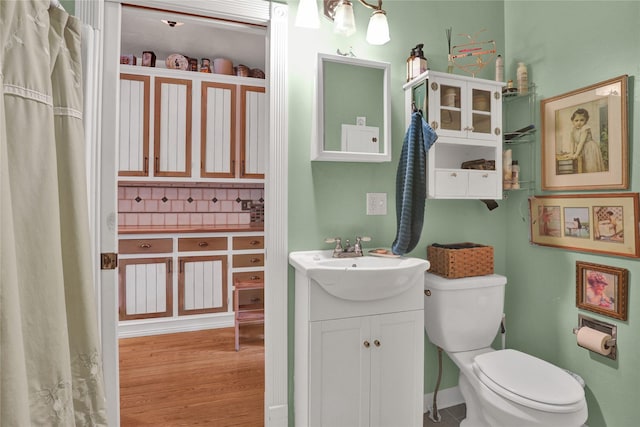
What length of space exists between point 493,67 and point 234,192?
2.65 metres

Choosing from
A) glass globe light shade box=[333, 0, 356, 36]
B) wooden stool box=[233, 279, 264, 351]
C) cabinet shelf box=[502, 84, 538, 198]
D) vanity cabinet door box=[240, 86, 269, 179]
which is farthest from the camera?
vanity cabinet door box=[240, 86, 269, 179]

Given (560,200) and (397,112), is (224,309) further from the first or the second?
(560,200)

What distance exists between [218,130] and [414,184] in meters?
2.27

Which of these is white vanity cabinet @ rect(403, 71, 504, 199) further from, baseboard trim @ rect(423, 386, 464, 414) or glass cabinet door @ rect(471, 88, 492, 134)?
baseboard trim @ rect(423, 386, 464, 414)

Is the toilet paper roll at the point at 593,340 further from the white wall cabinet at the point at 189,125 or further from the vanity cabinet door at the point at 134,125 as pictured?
the vanity cabinet door at the point at 134,125

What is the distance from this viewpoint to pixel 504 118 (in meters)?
2.15

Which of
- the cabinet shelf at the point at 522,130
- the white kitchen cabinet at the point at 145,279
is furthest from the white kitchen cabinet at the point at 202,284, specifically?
the cabinet shelf at the point at 522,130

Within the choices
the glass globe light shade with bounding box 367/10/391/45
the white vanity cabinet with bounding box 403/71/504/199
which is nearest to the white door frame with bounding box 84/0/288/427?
the glass globe light shade with bounding box 367/10/391/45

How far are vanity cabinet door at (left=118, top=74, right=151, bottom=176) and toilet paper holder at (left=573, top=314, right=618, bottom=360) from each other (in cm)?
332

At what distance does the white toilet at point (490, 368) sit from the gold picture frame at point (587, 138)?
642mm

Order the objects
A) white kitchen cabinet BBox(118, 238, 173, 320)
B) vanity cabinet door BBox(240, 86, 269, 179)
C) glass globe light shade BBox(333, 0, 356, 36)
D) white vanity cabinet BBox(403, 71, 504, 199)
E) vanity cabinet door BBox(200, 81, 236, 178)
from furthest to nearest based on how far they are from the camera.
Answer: vanity cabinet door BBox(240, 86, 269, 179) < vanity cabinet door BBox(200, 81, 236, 178) < white kitchen cabinet BBox(118, 238, 173, 320) < white vanity cabinet BBox(403, 71, 504, 199) < glass globe light shade BBox(333, 0, 356, 36)

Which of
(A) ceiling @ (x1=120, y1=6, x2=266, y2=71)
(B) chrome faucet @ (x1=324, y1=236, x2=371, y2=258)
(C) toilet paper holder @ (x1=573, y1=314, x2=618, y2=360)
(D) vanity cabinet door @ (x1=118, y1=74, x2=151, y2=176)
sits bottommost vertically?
(C) toilet paper holder @ (x1=573, y1=314, x2=618, y2=360)

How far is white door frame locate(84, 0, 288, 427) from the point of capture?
4.93 ft

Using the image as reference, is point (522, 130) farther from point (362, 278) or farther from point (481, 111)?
point (362, 278)
